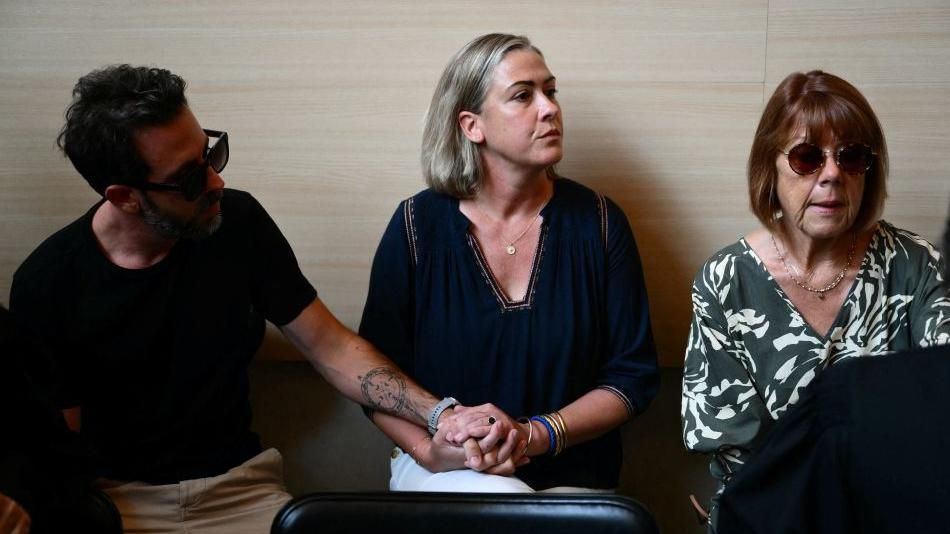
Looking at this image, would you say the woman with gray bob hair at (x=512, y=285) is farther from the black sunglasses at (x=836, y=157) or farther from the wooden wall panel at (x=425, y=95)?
the black sunglasses at (x=836, y=157)

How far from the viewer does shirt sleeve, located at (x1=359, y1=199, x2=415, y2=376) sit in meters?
2.27

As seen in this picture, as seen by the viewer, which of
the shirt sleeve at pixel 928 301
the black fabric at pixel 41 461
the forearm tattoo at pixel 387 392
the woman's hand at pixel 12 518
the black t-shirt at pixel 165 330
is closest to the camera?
the woman's hand at pixel 12 518

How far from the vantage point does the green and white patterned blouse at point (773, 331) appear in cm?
201

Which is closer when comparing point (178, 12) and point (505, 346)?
point (505, 346)

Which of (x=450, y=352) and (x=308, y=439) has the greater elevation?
(x=450, y=352)

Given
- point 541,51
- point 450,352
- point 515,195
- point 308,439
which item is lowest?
point 308,439

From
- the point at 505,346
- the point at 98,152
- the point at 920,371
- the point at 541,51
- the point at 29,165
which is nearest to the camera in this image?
the point at 920,371

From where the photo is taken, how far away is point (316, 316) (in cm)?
224

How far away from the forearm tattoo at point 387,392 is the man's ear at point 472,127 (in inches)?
22.2

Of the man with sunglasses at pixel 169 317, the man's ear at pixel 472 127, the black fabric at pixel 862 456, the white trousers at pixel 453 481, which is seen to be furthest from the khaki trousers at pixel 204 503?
the black fabric at pixel 862 456

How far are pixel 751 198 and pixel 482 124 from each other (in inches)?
24.3

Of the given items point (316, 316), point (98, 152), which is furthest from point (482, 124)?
point (98, 152)

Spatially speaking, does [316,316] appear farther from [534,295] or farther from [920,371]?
[920,371]

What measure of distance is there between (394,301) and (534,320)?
0.33 metres
